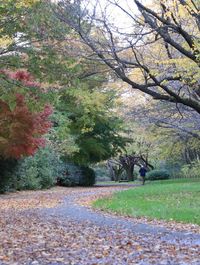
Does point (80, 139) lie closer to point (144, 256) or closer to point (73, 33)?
point (73, 33)

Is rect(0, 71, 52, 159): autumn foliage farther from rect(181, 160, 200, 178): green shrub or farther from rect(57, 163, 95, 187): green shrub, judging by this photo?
rect(181, 160, 200, 178): green shrub

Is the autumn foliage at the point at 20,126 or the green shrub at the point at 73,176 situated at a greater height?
the autumn foliage at the point at 20,126

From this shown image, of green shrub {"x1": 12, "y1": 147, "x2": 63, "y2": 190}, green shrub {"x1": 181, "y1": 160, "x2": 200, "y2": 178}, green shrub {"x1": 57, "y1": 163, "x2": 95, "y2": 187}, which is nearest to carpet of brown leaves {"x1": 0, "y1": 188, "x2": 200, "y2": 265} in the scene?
green shrub {"x1": 12, "y1": 147, "x2": 63, "y2": 190}

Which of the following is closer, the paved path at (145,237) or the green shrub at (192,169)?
the paved path at (145,237)

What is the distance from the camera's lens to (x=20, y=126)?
1762 centimetres

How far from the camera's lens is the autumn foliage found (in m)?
17.2

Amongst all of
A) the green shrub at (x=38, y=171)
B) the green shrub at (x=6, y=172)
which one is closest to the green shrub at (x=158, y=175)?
the green shrub at (x=38, y=171)

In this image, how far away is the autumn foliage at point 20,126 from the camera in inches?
679

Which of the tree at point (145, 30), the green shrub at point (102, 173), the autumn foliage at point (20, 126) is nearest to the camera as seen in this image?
the tree at point (145, 30)

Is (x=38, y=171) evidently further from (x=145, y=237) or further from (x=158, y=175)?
(x=145, y=237)

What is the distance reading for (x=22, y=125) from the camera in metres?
17.6

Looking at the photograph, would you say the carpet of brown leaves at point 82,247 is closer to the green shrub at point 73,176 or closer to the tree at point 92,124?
the tree at point 92,124

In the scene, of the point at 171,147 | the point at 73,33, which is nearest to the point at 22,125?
the point at 73,33

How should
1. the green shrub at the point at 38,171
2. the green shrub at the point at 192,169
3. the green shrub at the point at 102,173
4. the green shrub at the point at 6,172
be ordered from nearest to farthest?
1. the green shrub at the point at 6,172
2. the green shrub at the point at 38,171
3. the green shrub at the point at 192,169
4. the green shrub at the point at 102,173
